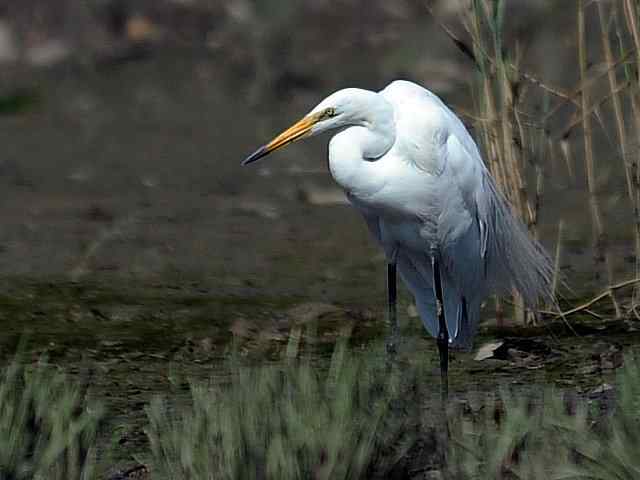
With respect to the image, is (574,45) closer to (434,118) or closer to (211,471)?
(434,118)

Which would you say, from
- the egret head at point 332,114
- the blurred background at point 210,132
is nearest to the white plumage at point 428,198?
the egret head at point 332,114

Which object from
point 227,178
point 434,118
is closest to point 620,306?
point 434,118

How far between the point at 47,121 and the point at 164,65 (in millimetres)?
1175

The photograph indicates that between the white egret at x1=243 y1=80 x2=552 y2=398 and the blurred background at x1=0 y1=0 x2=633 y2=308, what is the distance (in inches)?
22.6

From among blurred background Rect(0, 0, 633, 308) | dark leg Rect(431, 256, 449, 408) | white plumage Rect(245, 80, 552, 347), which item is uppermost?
blurred background Rect(0, 0, 633, 308)

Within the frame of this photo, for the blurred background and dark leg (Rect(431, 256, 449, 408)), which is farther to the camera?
the blurred background

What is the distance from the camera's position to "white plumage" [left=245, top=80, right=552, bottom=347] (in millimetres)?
4066

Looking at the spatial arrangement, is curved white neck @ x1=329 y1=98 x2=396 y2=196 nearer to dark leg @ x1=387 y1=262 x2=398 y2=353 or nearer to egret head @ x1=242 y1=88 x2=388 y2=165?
egret head @ x1=242 y1=88 x2=388 y2=165

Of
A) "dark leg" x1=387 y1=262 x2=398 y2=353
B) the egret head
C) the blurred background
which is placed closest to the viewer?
the egret head

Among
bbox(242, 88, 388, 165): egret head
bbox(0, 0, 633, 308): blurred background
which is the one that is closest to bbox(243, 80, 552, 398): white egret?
bbox(242, 88, 388, 165): egret head

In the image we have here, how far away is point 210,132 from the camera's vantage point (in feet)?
27.8

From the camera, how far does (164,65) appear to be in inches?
379

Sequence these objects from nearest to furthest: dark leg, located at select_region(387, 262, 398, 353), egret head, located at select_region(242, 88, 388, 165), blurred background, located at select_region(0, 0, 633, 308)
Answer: egret head, located at select_region(242, 88, 388, 165), dark leg, located at select_region(387, 262, 398, 353), blurred background, located at select_region(0, 0, 633, 308)

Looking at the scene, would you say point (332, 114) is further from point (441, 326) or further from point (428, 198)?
point (441, 326)
